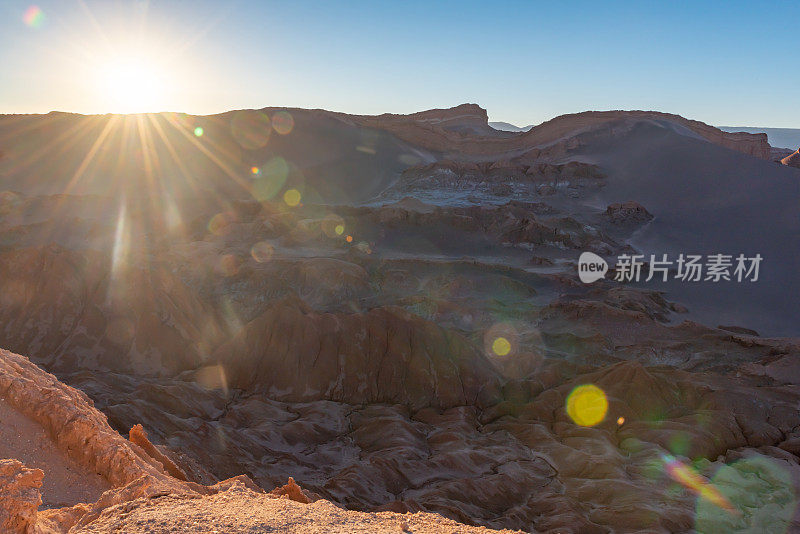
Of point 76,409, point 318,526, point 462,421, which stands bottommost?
point 462,421

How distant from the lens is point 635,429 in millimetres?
17719

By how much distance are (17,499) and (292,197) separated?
49771 mm

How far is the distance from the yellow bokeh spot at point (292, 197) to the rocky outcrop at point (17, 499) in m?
47.2

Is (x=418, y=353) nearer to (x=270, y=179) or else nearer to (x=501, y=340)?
(x=501, y=340)

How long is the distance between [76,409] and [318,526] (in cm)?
348

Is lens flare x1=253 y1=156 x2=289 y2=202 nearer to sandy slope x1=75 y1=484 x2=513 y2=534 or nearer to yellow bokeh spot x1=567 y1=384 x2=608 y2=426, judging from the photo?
yellow bokeh spot x1=567 y1=384 x2=608 y2=426

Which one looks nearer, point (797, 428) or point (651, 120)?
point (797, 428)

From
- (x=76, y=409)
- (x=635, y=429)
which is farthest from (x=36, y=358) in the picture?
(x=635, y=429)

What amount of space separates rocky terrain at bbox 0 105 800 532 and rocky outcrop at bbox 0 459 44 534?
3 centimetres

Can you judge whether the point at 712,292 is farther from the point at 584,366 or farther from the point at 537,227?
the point at 584,366

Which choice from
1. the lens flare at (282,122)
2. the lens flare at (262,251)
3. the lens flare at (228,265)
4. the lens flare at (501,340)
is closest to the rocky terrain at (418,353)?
the lens flare at (501,340)

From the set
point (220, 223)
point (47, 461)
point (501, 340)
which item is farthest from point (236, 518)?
point (220, 223)

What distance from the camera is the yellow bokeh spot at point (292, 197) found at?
51625 mm

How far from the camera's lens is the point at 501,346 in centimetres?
2520
